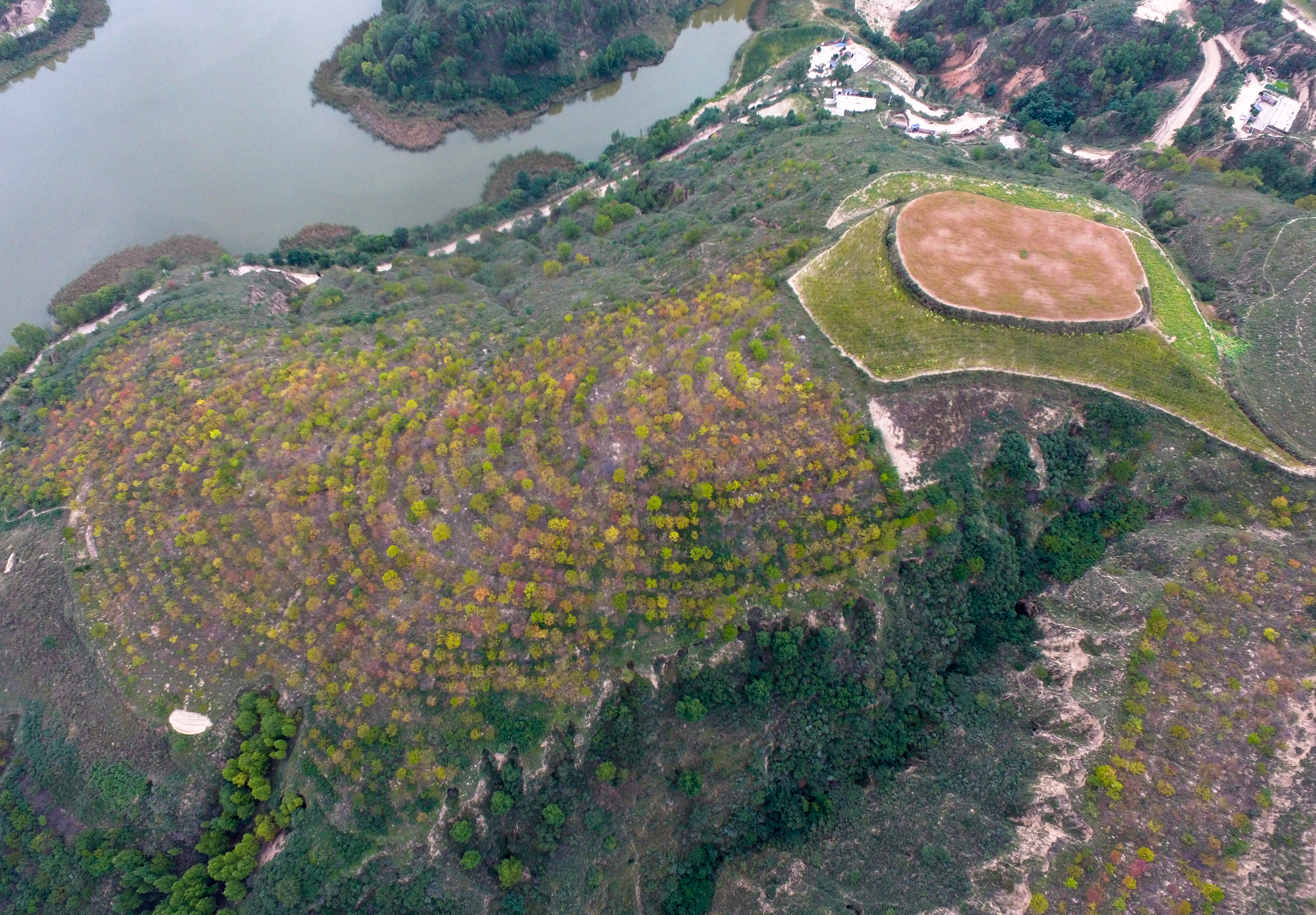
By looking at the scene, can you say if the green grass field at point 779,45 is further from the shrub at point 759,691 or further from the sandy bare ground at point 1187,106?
the shrub at point 759,691

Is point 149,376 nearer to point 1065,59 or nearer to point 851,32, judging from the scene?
point 851,32

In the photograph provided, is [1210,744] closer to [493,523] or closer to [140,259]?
[493,523]

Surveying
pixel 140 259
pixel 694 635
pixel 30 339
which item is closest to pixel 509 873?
pixel 694 635

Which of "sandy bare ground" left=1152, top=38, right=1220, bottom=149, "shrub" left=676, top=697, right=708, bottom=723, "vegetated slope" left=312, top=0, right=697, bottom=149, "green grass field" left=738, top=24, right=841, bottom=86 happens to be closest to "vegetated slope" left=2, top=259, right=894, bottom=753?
"shrub" left=676, top=697, right=708, bottom=723

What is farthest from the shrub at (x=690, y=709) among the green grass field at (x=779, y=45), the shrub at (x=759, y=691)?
the green grass field at (x=779, y=45)

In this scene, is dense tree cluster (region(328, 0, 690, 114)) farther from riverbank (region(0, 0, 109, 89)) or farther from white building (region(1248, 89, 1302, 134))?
white building (region(1248, 89, 1302, 134))

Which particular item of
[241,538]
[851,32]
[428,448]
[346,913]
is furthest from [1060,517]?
[851,32]
